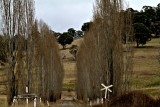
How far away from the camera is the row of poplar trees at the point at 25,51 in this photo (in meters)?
34.9

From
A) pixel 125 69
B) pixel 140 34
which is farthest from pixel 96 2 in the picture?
pixel 140 34

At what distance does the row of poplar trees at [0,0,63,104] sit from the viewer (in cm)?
3488

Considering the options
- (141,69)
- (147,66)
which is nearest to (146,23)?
(147,66)

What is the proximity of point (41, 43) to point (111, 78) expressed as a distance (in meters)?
19.1

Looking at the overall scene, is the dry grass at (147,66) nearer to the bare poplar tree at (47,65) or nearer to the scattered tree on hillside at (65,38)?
the bare poplar tree at (47,65)

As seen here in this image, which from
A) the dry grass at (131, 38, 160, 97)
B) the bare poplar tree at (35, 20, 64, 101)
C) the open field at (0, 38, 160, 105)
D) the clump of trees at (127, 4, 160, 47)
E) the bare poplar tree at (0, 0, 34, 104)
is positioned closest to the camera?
the bare poplar tree at (0, 0, 34, 104)

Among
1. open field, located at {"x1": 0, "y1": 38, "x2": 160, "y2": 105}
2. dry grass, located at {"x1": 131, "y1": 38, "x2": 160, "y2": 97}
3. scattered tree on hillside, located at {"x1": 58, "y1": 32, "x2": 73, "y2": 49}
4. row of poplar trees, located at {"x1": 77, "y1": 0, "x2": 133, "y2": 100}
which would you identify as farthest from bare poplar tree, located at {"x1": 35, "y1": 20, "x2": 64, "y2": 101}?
scattered tree on hillside, located at {"x1": 58, "y1": 32, "x2": 73, "y2": 49}

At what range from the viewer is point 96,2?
3988 centimetres

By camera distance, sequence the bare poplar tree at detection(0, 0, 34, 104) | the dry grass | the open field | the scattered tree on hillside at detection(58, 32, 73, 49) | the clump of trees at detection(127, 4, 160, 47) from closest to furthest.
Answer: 1. the bare poplar tree at detection(0, 0, 34, 104)
2. the dry grass
3. the open field
4. the clump of trees at detection(127, 4, 160, 47)
5. the scattered tree on hillside at detection(58, 32, 73, 49)

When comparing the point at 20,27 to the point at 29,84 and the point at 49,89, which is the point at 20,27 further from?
the point at 49,89

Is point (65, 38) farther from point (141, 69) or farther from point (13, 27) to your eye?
point (13, 27)

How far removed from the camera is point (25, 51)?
4112 centimetres

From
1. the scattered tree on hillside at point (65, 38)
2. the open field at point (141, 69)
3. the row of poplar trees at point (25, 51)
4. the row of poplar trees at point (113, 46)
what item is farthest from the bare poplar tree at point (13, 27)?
the scattered tree on hillside at point (65, 38)

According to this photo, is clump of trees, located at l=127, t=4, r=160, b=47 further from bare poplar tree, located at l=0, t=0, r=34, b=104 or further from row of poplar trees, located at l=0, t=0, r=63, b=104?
bare poplar tree, located at l=0, t=0, r=34, b=104
